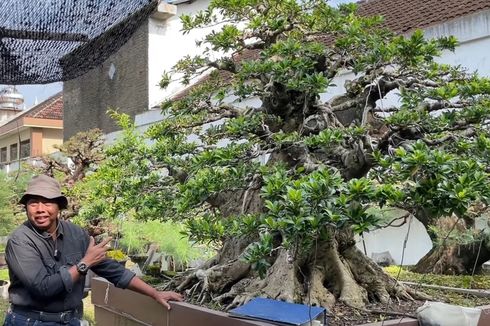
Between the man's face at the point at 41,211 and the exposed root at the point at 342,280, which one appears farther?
the exposed root at the point at 342,280

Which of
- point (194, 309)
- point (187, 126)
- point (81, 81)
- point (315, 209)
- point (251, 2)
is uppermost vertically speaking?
point (81, 81)

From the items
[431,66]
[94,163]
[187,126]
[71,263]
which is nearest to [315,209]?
[71,263]

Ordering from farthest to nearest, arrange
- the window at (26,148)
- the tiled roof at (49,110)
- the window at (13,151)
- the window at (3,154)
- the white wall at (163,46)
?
the window at (3,154)
the window at (13,151)
the tiled roof at (49,110)
the window at (26,148)
the white wall at (163,46)

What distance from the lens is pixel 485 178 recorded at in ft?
7.47

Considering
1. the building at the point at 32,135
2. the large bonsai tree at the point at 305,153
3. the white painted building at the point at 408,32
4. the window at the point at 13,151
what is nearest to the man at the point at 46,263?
the large bonsai tree at the point at 305,153

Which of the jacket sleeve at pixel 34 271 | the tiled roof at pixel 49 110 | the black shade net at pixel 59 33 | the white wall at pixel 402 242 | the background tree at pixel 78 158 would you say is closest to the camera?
the jacket sleeve at pixel 34 271

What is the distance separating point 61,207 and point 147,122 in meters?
10.4

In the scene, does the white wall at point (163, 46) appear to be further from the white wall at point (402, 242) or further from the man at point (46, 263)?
the man at point (46, 263)

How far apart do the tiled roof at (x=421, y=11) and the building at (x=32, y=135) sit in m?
13.6

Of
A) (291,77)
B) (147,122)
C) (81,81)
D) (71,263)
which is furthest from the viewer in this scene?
(81,81)

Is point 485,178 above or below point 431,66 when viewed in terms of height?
below

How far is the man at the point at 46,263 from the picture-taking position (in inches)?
94.2

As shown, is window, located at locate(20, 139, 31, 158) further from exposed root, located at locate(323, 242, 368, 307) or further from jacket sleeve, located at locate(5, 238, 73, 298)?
jacket sleeve, located at locate(5, 238, 73, 298)

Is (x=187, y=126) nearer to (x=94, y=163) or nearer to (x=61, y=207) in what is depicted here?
(x=61, y=207)
